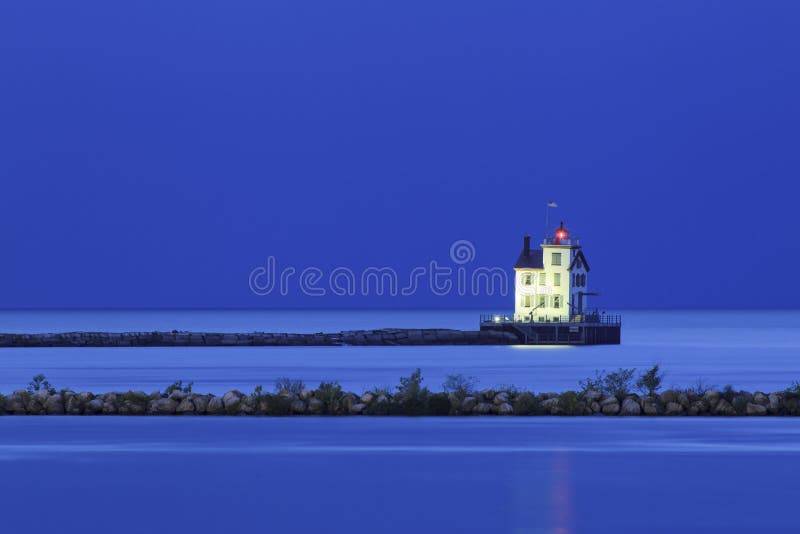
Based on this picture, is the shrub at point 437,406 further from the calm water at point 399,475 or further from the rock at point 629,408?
the rock at point 629,408

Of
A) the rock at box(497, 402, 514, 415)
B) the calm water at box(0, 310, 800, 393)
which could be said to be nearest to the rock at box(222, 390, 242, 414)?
the rock at box(497, 402, 514, 415)

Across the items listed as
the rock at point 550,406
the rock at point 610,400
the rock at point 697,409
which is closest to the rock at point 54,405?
the rock at point 550,406

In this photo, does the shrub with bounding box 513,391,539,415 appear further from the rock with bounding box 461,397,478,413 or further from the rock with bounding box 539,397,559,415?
the rock with bounding box 461,397,478,413

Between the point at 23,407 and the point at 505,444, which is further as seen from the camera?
the point at 23,407

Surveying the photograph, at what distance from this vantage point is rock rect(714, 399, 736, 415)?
2477 cm

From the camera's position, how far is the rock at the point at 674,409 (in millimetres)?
24734

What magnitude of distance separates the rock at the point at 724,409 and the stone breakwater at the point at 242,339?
70826 mm

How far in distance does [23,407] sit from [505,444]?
9594mm

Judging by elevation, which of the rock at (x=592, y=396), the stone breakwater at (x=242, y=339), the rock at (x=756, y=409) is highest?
the stone breakwater at (x=242, y=339)

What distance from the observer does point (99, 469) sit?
1733cm

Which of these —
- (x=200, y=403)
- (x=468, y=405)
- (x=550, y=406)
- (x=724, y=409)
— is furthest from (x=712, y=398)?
(x=200, y=403)

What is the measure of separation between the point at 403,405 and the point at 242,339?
7690cm

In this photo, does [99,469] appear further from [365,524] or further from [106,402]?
[106,402]

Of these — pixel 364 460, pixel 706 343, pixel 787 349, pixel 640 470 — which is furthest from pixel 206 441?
pixel 706 343
